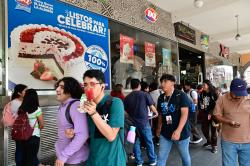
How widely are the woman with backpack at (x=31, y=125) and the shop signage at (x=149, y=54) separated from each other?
4.06 m

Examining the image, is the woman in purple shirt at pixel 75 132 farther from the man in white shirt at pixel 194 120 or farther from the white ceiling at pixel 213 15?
the white ceiling at pixel 213 15

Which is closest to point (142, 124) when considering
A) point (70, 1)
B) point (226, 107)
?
point (226, 107)

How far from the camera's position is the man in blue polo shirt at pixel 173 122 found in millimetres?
2994

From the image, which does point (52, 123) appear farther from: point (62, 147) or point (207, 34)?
point (207, 34)

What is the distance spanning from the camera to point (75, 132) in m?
1.72

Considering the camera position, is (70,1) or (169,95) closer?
(169,95)

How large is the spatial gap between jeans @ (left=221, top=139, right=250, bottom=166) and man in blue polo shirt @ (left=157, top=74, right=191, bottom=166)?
52cm

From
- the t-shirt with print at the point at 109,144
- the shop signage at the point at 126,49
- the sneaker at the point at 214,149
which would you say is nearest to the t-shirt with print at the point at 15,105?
the t-shirt with print at the point at 109,144

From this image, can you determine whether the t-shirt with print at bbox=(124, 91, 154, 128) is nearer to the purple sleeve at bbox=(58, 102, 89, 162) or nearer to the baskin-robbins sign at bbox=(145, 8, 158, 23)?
the purple sleeve at bbox=(58, 102, 89, 162)

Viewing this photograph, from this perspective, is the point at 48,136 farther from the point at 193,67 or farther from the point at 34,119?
the point at 193,67

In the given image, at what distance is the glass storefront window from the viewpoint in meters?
5.79

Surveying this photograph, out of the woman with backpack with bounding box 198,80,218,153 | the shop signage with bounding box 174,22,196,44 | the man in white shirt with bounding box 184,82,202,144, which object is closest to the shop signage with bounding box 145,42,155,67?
the man in white shirt with bounding box 184,82,202,144

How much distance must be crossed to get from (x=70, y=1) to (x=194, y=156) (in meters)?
3.76

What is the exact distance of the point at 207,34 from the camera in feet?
35.3
